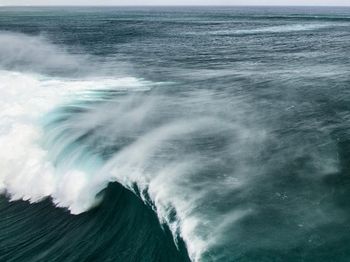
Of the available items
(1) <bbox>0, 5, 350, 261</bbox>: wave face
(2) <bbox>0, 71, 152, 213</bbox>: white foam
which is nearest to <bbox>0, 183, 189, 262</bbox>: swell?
(1) <bbox>0, 5, 350, 261</bbox>: wave face

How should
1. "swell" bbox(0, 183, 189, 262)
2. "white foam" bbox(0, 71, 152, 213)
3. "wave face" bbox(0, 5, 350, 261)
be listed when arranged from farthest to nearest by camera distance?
1. "white foam" bbox(0, 71, 152, 213)
2. "swell" bbox(0, 183, 189, 262)
3. "wave face" bbox(0, 5, 350, 261)

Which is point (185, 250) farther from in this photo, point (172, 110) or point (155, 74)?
point (155, 74)

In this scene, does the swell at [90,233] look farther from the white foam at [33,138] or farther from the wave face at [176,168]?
the white foam at [33,138]

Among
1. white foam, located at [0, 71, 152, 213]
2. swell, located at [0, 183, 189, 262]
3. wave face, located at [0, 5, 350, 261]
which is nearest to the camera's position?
wave face, located at [0, 5, 350, 261]

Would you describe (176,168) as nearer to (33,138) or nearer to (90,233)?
(90,233)

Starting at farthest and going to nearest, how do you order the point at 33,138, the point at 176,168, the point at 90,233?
the point at 33,138
the point at 176,168
the point at 90,233

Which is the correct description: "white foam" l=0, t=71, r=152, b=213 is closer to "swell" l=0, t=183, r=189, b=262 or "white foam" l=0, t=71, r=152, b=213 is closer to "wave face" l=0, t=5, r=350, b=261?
"wave face" l=0, t=5, r=350, b=261

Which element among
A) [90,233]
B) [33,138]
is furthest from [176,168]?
[33,138]

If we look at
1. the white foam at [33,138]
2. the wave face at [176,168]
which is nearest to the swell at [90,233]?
the wave face at [176,168]

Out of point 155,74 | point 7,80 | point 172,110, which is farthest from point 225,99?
point 7,80
